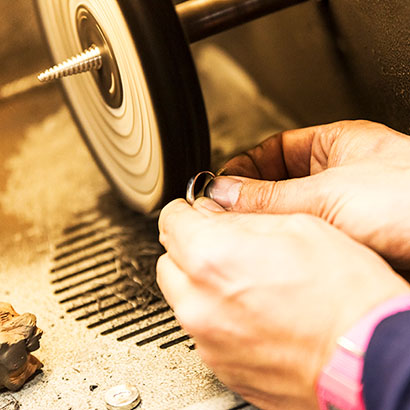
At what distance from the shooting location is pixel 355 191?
0.84 meters

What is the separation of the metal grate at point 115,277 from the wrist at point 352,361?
456mm

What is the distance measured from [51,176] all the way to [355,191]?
130cm

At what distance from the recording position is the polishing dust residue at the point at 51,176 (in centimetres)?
174

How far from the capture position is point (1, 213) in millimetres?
1787

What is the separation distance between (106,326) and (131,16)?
559 mm

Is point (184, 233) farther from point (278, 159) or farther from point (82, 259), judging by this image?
point (82, 259)

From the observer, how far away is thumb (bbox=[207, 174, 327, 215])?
87 centimetres

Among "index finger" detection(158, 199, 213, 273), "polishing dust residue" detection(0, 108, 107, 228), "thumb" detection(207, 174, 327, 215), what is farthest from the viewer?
"polishing dust residue" detection(0, 108, 107, 228)

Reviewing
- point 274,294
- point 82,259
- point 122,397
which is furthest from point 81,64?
point 274,294

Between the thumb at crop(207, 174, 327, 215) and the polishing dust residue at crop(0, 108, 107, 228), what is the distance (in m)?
0.80

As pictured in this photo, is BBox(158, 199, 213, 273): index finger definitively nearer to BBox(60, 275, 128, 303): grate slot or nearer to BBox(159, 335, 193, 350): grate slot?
BBox(159, 335, 193, 350): grate slot

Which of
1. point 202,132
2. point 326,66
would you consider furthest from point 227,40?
point 202,132

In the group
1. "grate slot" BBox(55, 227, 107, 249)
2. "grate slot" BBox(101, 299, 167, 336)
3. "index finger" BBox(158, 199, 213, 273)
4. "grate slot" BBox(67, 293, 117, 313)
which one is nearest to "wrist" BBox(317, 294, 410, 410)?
"index finger" BBox(158, 199, 213, 273)

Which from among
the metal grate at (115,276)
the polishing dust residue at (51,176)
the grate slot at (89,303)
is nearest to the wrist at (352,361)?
the metal grate at (115,276)
